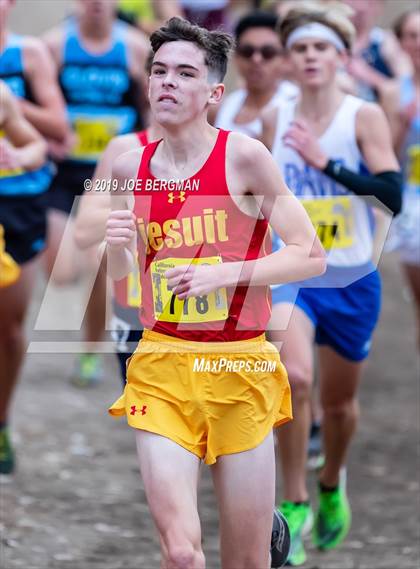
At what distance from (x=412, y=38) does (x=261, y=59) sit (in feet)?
3.22

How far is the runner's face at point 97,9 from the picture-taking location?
8227 millimetres

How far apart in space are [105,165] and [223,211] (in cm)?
128

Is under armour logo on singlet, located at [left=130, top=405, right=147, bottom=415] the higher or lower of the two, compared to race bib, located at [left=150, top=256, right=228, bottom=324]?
lower

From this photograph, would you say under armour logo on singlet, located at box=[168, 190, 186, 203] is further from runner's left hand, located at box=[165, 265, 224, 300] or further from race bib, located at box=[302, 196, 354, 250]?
race bib, located at box=[302, 196, 354, 250]

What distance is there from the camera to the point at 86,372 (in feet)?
27.5

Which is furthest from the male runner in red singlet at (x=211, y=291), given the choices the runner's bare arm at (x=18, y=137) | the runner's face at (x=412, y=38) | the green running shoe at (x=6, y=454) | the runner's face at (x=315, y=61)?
the runner's face at (x=412, y=38)


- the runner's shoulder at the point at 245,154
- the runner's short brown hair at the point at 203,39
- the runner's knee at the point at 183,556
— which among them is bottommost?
the runner's knee at the point at 183,556

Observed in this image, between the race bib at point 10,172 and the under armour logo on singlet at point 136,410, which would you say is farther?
the race bib at point 10,172

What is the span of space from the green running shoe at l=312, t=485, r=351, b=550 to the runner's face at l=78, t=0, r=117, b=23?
3.66 metres

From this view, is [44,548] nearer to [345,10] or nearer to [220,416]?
[220,416]

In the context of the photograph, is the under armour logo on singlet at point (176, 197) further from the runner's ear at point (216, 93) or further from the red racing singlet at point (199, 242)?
the runner's ear at point (216, 93)

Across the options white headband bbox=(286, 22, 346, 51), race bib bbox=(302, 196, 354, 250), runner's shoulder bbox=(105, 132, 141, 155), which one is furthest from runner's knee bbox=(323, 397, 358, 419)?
white headband bbox=(286, 22, 346, 51)

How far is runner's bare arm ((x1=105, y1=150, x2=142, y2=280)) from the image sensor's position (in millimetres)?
4051

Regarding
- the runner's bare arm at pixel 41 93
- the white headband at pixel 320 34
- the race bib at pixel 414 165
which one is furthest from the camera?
the race bib at pixel 414 165
